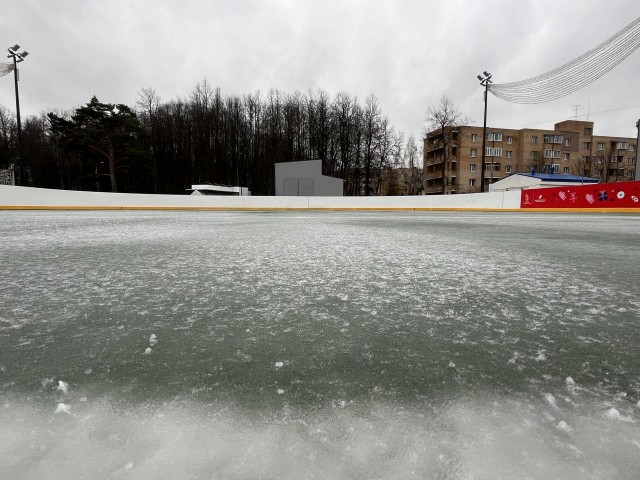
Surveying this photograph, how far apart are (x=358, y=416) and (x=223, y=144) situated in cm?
5296

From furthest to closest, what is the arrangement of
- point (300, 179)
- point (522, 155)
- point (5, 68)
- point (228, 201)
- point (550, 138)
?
point (550, 138) → point (522, 155) → point (300, 179) → point (228, 201) → point (5, 68)

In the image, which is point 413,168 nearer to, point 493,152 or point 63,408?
point 493,152

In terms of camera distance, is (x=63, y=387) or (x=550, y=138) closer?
(x=63, y=387)

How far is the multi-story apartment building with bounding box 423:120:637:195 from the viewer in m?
66.5

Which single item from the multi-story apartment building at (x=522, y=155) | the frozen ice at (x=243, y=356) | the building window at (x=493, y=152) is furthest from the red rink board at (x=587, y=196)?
the building window at (x=493, y=152)

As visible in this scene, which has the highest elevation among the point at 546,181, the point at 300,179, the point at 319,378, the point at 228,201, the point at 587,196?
the point at 546,181

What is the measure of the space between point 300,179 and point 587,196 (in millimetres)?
22649

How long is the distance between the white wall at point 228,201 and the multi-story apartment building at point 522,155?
136ft

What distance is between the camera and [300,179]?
35.8 metres

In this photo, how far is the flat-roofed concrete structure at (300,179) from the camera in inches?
1404

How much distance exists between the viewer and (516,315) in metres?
2.05

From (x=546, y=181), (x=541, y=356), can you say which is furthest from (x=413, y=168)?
(x=541, y=356)

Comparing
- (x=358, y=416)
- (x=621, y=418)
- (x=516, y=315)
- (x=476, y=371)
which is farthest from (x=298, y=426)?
(x=516, y=315)

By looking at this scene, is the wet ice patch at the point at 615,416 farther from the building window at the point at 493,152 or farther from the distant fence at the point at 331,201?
the building window at the point at 493,152
